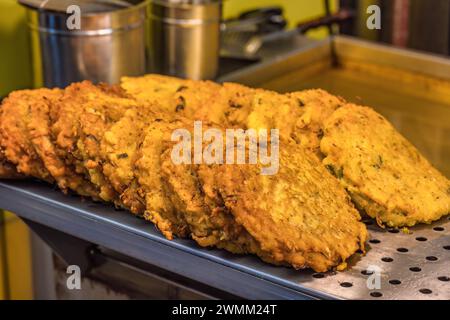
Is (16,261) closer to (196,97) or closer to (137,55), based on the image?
(137,55)

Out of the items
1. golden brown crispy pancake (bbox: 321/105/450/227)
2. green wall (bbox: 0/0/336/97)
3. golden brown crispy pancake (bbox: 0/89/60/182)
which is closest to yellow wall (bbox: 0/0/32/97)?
green wall (bbox: 0/0/336/97)

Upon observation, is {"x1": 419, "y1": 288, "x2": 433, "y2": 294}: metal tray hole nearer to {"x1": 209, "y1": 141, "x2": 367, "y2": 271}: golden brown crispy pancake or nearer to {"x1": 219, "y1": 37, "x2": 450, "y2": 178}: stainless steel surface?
{"x1": 209, "y1": 141, "x2": 367, "y2": 271}: golden brown crispy pancake

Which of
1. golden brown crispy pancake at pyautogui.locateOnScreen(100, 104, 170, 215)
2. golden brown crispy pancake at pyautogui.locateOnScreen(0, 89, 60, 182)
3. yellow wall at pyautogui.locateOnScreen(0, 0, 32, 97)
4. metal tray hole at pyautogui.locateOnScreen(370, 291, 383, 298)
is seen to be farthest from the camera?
yellow wall at pyautogui.locateOnScreen(0, 0, 32, 97)

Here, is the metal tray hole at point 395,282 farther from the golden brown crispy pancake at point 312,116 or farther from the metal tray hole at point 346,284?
the golden brown crispy pancake at point 312,116

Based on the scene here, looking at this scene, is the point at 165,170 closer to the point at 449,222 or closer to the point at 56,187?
the point at 56,187

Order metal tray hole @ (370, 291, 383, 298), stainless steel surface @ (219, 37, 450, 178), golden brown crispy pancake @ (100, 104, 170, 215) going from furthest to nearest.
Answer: stainless steel surface @ (219, 37, 450, 178) → golden brown crispy pancake @ (100, 104, 170, 215) → metal tray hole @ (370, 291, 383, 298)

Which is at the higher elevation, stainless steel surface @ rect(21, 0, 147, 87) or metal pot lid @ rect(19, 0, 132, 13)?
metal pot lid @ rect(19, 0, 132, 13)
